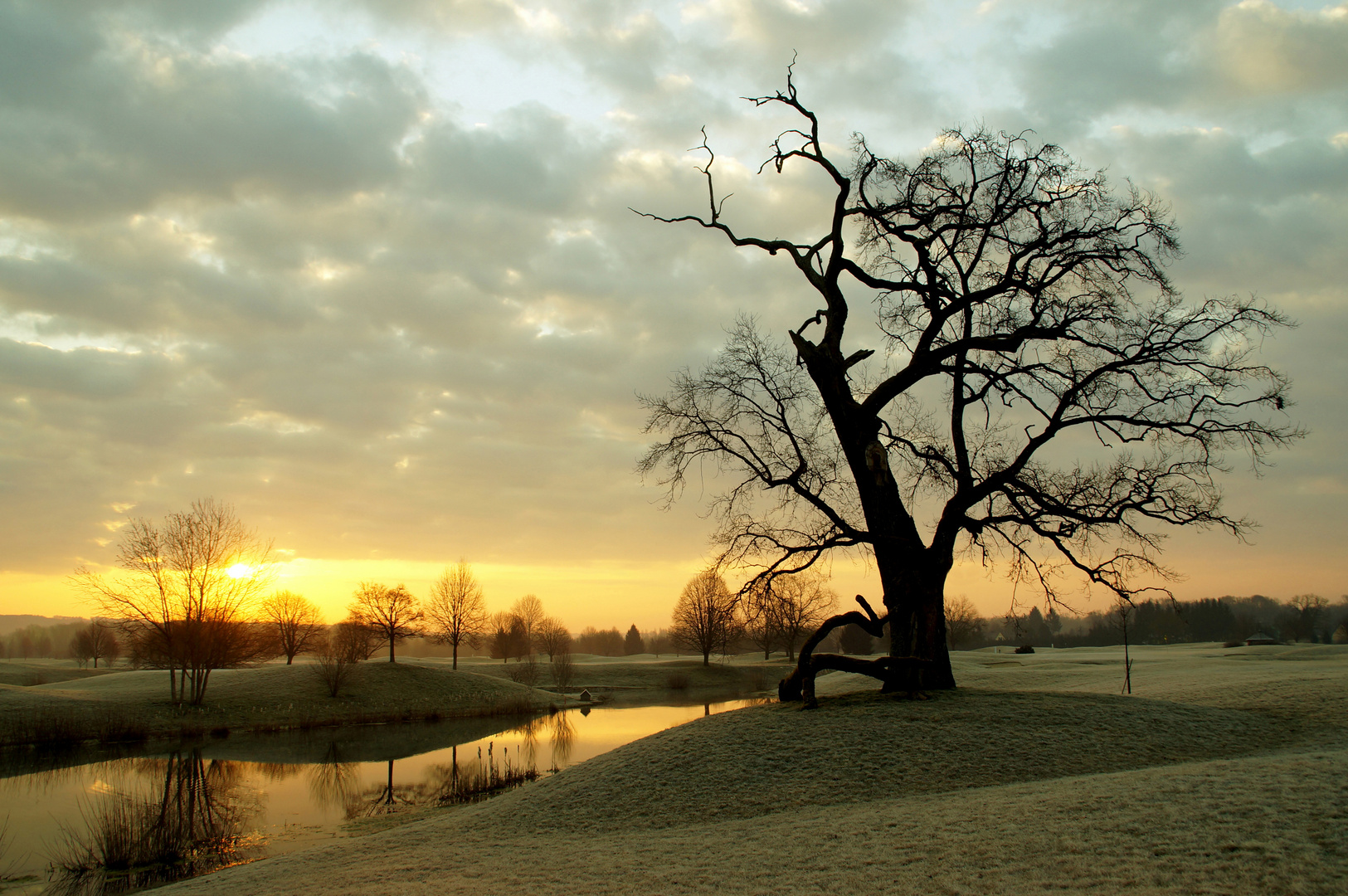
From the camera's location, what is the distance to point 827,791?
11.2 m

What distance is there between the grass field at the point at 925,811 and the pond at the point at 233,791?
372 centimetres

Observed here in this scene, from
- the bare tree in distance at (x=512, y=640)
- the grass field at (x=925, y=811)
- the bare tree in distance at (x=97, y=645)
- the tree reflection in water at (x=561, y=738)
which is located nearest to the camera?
the grass field at (x=925, y=811)

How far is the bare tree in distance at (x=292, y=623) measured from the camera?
202 ft

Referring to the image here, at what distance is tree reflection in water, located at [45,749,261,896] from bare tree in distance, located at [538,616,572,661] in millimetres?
55611

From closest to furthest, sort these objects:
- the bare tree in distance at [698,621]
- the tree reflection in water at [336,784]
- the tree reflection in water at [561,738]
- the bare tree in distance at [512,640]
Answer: the tree reflection in water at [336,784] < the tree reflection in water at [561,738] < the bare tree in distance at [698,621] < the bare tree in distance at [512,640]

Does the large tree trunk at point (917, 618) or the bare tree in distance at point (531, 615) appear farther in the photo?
the bare tree in distance at point (531, 615)

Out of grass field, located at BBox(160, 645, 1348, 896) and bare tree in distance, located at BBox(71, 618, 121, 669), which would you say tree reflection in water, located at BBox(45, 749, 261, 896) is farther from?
bare tree in distance, located at BBox(71, 618, 121, 669)

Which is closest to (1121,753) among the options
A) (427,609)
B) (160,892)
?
(160,892)

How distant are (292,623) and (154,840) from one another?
53.1 meters

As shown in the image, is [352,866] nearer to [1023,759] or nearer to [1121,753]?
[1023,759]

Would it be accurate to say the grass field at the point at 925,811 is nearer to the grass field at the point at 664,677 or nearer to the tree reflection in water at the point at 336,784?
the tree reflection in water at the point at 336,784

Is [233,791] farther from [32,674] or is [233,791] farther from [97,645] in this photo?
[97,645]

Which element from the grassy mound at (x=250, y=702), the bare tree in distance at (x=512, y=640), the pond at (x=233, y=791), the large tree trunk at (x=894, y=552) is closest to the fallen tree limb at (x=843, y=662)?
the large tree trunk at (x=894, y=552)

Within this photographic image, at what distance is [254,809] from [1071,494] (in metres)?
21.2
